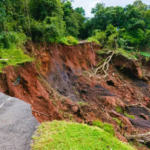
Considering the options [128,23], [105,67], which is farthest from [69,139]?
[128,23]

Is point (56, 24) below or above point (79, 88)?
above

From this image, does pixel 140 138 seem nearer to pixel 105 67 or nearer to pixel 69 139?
pixel 69 139

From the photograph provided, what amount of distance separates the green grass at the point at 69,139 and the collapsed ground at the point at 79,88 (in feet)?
3.04

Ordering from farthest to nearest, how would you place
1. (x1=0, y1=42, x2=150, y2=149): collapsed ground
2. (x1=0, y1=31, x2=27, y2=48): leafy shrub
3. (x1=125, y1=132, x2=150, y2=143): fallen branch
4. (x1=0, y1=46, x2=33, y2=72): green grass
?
(x1=125, y1=132, x2=150, y2=143): fallen branch → (x1=0, y1=31, x2=27, y2=48): leafy shrub → (x1=0, y1=42, x2=150, y2=149): collapsed ground → (x1=0, y1=46, x2=33, y2=72): green grass

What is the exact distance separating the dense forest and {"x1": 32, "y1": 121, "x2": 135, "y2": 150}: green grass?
13.9 ft

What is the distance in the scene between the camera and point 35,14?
910 centimetres

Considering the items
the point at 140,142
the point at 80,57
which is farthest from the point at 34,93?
the point at 80,57

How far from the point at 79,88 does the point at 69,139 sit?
7.72m

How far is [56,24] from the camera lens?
331 inches

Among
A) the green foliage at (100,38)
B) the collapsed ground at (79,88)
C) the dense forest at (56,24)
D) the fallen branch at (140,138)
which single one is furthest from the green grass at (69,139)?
the green foliage at (100,38)

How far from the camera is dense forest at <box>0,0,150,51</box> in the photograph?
6.95 m

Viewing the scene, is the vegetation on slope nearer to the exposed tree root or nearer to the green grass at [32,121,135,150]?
the exposed tree root

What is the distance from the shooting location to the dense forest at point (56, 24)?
6.95 metres

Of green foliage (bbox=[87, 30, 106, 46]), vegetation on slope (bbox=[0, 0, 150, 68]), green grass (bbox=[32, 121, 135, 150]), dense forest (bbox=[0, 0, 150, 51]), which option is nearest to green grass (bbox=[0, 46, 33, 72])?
vegetation on slope (bbox=[0, 0, 150, 68])
